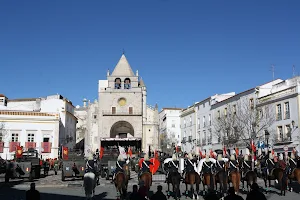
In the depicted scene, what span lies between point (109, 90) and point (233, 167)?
53.6 metres

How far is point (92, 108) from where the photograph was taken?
276ft

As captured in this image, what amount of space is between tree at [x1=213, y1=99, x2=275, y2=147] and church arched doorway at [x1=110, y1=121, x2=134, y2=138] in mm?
22189

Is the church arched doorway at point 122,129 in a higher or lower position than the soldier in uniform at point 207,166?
higher

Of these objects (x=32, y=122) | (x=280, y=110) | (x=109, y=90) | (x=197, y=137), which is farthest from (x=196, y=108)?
(x=32, y=122)

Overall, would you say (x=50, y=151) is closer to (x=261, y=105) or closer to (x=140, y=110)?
(x=140, y=110)

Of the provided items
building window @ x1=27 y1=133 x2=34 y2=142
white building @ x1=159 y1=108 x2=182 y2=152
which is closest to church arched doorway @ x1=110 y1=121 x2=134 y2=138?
white building @ x1=159 y1=108 x2=182 y2=152

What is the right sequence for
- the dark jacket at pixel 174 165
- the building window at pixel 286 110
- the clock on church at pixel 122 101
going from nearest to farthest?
the dark jacket at pixel 174 165 → the building window at pixel 286 110 → the clock on church at pixel 122 101

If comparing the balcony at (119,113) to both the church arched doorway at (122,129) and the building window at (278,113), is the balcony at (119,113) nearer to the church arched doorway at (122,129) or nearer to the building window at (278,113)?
the church arched doorway at (122,129)

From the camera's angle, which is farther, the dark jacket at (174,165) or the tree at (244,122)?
the tree at (244,122)

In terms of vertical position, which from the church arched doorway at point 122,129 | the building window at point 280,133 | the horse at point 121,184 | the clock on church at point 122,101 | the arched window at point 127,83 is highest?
the arched window at point 127,83

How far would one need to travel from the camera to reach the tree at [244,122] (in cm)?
4312

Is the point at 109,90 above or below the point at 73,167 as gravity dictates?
above

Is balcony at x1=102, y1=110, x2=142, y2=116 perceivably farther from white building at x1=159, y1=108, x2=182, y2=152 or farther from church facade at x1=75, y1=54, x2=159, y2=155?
white building at x1=159, y1=108, x2=182, y2=152

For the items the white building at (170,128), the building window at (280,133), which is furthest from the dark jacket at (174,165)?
the white building at (170,128)
